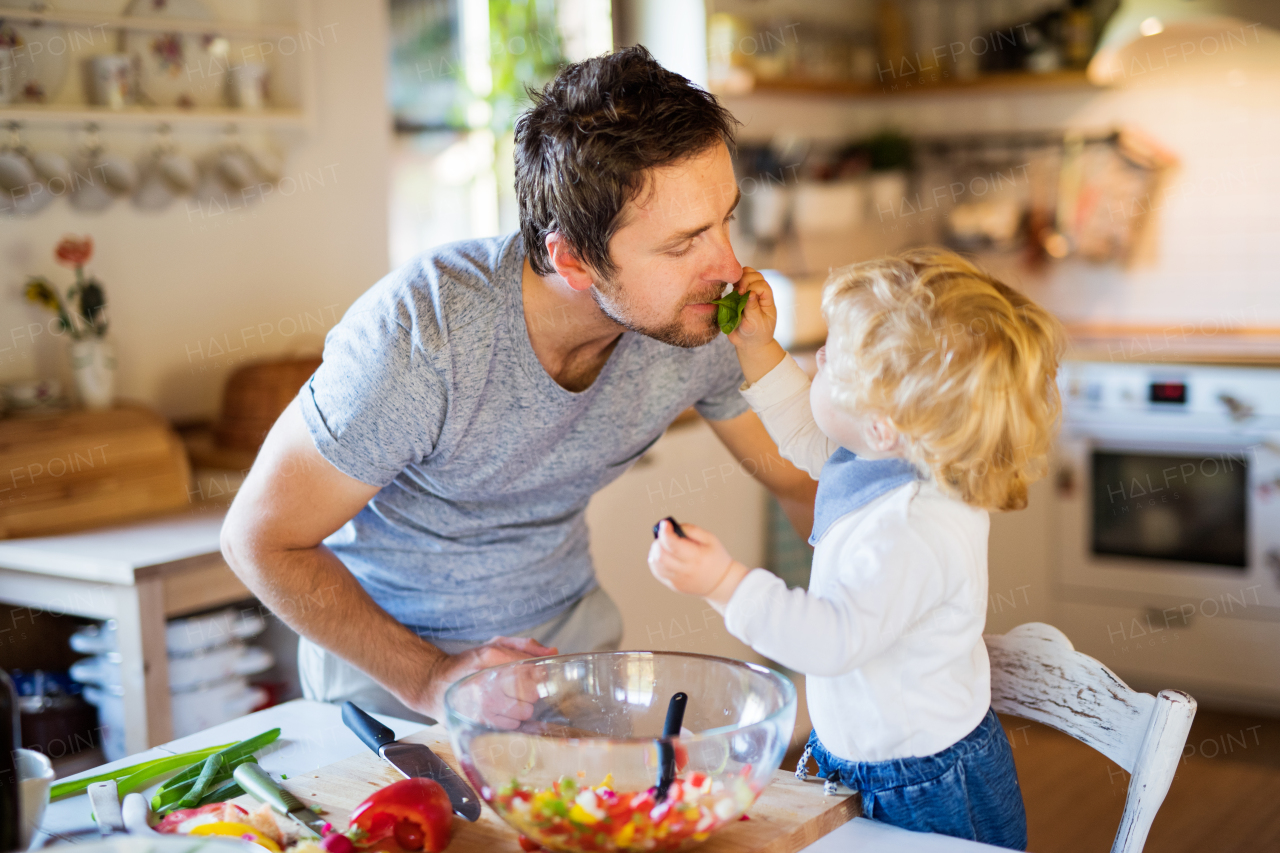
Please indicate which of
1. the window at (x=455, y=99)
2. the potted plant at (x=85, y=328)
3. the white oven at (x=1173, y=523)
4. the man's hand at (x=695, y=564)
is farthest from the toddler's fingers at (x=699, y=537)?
the white oven at (x=1173, y=523)

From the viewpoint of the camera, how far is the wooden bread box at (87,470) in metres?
2.11

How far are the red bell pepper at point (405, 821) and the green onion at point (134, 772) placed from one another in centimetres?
29

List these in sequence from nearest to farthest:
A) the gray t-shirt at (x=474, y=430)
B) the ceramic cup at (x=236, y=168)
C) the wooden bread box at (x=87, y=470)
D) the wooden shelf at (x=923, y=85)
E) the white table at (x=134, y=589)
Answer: the gray t-shirt at (x=474, y=430)
the white table at (x=134, y=589)
the wooden bread box at (x=87, y=470)
the ceramic cup at (x=236, y=168)
the wooden shelf at (x=923, y=85)

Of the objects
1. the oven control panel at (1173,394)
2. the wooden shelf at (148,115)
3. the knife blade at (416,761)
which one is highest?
the wooden shelf at (148,115)

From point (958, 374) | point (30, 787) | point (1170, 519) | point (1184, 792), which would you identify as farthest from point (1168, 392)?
point (30, 787)

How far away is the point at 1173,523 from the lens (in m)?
3.46

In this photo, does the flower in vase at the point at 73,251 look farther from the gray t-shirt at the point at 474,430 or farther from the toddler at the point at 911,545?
the toddler at the point at 911,545

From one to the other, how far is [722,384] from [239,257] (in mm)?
1569

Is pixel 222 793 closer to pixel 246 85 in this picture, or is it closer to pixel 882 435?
pixel 882 435

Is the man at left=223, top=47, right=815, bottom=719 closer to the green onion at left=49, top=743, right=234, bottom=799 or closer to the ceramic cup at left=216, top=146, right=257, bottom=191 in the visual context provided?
the green onion at left=49, top=743, right=234, bottom=799

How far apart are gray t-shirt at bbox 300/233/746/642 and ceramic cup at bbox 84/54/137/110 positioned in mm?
1339

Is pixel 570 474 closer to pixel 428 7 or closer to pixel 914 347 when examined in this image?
pixel 914 347

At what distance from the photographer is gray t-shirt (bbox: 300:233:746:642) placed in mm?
1366

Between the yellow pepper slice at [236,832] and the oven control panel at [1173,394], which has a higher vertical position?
the yellow pepper slice at [236,832]
